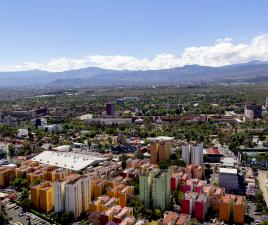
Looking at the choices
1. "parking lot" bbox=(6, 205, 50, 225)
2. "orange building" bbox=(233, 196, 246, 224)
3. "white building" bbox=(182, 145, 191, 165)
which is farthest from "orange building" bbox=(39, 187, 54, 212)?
"white building" bbox=(182, 145, 191, 165)

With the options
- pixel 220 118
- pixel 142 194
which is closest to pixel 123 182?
pixel 142 194

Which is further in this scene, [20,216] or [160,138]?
[160,138]

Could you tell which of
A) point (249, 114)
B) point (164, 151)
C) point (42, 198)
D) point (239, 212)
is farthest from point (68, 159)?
point (249, 114)

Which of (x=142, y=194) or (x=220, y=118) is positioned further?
(x=220, y=118)

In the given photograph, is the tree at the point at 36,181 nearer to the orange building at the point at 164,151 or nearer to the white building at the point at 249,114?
the orange building at the point at 164,151

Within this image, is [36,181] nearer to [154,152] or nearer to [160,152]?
[154,152]

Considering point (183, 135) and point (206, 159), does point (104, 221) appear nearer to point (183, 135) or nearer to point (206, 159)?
point (206, 159)
